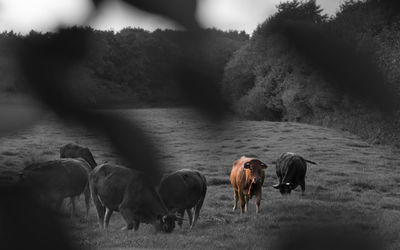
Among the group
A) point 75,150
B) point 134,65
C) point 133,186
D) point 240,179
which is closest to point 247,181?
point 240,179

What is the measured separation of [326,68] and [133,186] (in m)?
1.09

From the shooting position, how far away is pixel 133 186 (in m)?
1.62

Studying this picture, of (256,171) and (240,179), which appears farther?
(240,179)

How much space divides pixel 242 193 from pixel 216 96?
801cm

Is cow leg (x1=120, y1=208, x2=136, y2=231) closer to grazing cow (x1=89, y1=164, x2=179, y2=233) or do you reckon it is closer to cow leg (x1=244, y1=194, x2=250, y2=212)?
grazing cow (x1=89, y1=164, x2=179, y2=233)

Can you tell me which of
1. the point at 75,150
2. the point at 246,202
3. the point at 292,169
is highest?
the point at 75,150

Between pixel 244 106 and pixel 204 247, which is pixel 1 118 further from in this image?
pixel 204 247

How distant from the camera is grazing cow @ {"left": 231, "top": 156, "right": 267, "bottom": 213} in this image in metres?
8.26

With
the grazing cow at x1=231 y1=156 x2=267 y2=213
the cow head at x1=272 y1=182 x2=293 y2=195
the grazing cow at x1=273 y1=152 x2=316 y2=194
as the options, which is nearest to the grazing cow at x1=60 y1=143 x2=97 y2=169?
the grazing cow at x1=231 y1=156 x2=267 y2=213

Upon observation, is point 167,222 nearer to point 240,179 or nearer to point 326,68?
point 240,179

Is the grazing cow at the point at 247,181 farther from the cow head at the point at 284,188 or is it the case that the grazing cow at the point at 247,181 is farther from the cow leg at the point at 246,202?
the cow head at the point at 284,188

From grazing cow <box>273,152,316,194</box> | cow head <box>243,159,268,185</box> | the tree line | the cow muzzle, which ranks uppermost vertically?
the tree line

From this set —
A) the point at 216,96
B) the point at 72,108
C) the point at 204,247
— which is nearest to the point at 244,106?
the point at 216,96

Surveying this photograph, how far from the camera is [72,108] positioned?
75 cm
